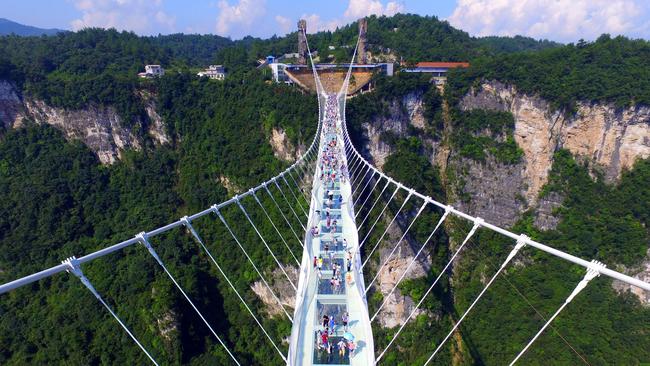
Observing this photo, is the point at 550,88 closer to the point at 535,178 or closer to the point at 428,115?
the point at 535,178

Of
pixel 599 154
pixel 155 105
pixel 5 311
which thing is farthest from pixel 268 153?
pixel 599 154

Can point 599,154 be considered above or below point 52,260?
above

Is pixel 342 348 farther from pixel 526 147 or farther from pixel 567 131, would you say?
pixel 567 131

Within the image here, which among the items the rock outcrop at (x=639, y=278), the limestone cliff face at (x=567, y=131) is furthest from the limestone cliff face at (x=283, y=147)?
the rock outcrop at (x=639, y=278)

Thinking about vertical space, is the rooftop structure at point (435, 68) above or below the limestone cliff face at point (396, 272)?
above

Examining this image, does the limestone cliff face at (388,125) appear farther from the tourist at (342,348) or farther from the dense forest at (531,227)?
the tourist at (342,348)

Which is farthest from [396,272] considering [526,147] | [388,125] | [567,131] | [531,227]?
[567,131]
